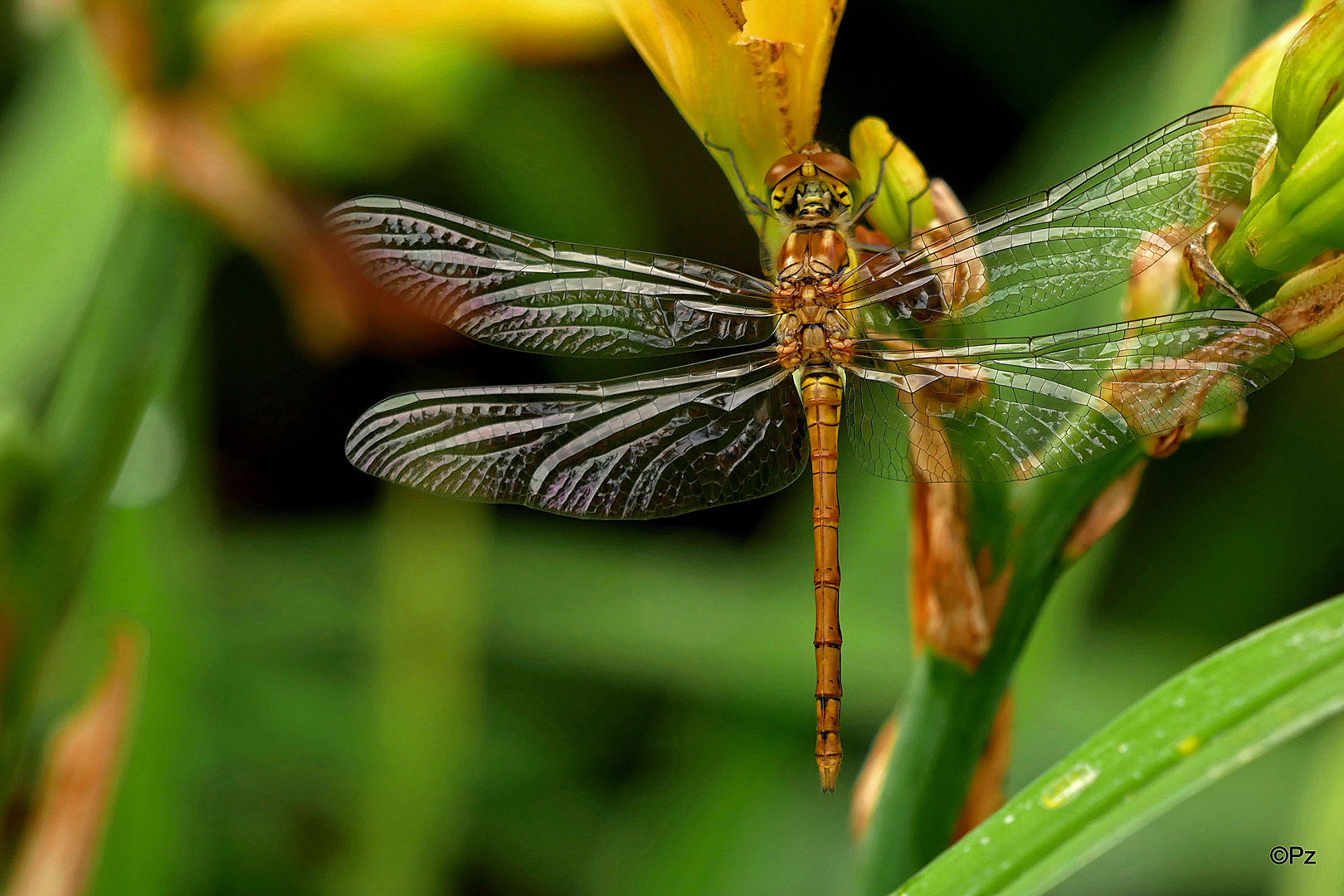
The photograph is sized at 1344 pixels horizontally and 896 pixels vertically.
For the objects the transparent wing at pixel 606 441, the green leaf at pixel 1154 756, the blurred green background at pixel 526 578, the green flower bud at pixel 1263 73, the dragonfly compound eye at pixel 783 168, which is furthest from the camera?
the blurred green background at pixel 526 578

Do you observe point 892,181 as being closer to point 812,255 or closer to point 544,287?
point 812,255

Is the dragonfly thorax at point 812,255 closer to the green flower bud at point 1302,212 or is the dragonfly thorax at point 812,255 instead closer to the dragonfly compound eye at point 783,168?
the dragonfly compound eye at point 783,168

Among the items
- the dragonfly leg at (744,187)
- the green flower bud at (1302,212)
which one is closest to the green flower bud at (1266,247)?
the green flower bud at (1302,212)

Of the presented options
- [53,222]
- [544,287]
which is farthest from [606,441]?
[53,222]

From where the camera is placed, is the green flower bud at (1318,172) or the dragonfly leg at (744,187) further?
the dragonfly leg at (744,187)

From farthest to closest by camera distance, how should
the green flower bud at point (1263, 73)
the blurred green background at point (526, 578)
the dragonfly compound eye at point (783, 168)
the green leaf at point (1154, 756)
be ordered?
the blurred green background at point (526, 578), the dragonfly compound eye at point (783, 168), the green flower bud at point (1263, 73), the green leaf at point (1154, 756)

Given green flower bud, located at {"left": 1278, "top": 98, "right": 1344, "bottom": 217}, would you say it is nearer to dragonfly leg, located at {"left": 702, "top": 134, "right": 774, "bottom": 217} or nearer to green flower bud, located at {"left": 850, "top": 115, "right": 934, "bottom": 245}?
green flower bud, located at {"left": 850, "top": 115, "right": 934, "bottom": 245}

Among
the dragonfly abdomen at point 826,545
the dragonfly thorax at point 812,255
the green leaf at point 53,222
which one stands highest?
the green leaf at point 53,222
